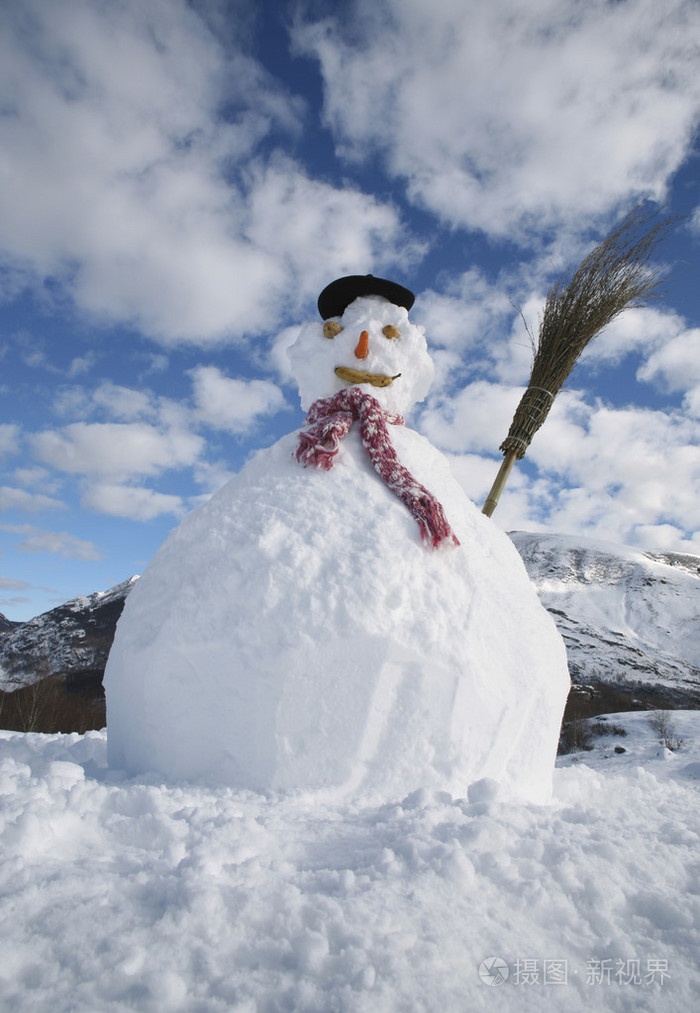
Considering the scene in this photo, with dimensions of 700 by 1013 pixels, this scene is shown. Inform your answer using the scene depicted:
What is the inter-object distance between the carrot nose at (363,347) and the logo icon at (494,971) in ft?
9.96

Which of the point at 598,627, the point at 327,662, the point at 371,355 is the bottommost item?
the point at 327,662

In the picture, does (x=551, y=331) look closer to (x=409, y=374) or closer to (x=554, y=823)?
(x=409, y=374)

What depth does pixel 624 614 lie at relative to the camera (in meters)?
84.5

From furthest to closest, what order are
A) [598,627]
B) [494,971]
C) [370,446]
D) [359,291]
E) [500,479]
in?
[598,627]
[500,479]
[359,291]
[370,446]
[494,971]

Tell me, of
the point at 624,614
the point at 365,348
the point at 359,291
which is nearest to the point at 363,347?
the point at 365,348

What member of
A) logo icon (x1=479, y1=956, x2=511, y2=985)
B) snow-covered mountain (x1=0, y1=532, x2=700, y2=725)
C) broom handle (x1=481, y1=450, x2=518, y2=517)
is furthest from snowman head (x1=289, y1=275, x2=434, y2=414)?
snow-covered mountain (x1=0, y1=532, x2=700, y2=725)

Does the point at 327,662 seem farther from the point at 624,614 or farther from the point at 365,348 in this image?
the point at 624,614

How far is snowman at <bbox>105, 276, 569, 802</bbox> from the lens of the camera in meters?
2.19

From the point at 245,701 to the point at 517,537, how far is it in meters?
132

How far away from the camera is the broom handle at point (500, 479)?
403 centimetres

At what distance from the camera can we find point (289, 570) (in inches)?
93.8

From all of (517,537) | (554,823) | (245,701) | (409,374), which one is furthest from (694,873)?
(517,537)

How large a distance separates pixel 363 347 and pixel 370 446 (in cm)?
80

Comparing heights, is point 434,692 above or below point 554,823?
above
